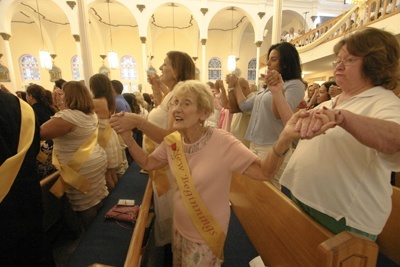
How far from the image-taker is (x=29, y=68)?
49.1 feet

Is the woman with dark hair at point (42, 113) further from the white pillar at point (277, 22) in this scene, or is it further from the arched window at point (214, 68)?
the arched window at point (214, 68)

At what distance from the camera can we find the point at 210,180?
118cm

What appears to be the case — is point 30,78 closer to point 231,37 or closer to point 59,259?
point 231,37

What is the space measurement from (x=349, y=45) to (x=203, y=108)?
0.77m

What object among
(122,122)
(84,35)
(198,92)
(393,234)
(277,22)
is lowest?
(393,234)

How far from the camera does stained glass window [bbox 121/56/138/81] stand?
1603cm

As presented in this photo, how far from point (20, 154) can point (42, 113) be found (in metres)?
1.80

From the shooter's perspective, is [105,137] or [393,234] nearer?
[393,234]

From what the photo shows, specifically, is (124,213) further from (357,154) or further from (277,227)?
(357,154)

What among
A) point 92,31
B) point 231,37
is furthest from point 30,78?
point 231,37

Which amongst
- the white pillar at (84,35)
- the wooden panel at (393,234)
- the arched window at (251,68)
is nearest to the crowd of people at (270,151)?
the wooden panel at (393,234)

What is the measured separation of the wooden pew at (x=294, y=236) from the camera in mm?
756

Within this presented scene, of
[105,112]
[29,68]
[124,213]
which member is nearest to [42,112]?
[105,112]

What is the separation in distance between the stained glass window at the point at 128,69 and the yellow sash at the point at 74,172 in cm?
1503
